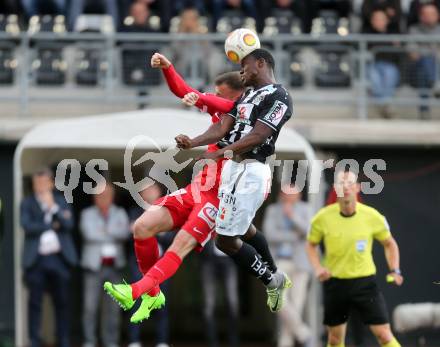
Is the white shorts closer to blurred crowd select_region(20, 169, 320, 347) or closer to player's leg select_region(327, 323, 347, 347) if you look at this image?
player's leg select_region(327, 323, 347, 347)

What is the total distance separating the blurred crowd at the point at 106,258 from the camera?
1574 cm

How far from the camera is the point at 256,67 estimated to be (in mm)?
10344

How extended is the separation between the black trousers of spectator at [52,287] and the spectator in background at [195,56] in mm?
3052

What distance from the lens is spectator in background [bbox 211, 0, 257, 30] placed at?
58.0ft

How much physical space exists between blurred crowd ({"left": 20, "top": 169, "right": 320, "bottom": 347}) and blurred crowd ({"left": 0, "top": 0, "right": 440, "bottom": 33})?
261cm

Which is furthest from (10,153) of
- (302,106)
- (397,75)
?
(397,75)

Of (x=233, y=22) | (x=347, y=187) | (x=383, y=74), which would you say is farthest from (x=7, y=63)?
(x=347, y=187)

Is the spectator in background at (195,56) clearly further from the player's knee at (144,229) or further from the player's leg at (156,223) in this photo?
the player's knee at (144,229)

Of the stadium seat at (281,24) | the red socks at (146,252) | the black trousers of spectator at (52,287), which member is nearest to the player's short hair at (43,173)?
the black trousers of spectator at (52,287)

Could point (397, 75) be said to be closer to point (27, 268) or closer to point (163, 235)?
point (163, 235)

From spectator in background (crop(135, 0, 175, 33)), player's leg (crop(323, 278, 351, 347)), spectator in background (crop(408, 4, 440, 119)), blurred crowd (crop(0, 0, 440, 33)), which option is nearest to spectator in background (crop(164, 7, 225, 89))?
spectator in background (crop(135, 0, 175, 33))

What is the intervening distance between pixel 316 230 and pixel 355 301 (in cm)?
84

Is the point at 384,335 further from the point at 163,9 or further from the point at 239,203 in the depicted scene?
the point at 163,9

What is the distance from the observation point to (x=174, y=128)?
15.7m
